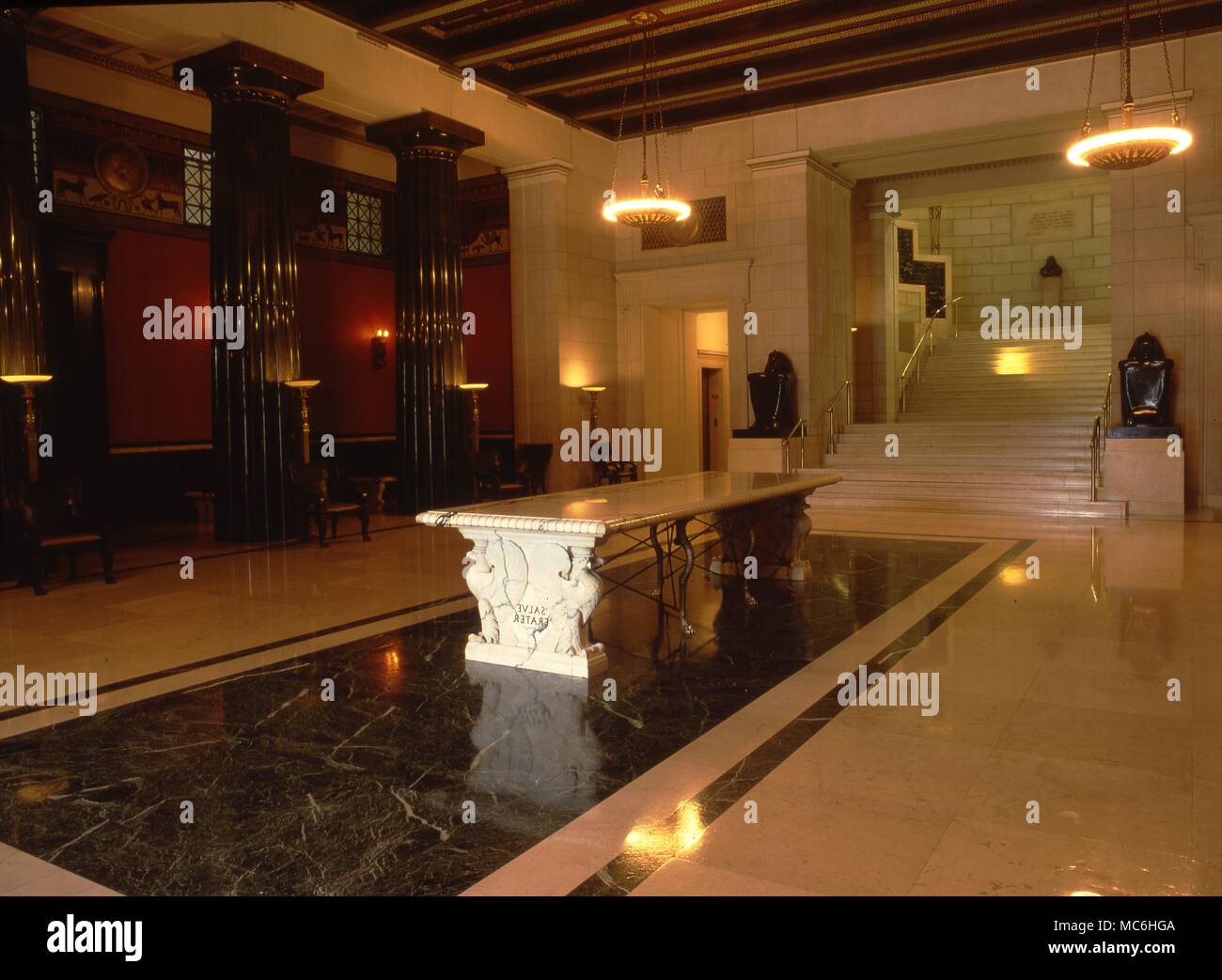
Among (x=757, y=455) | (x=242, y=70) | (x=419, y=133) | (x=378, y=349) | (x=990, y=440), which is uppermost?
(x=419, y=133)

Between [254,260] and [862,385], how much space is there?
391 inches

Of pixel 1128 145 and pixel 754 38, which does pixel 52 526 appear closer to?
pixel 754 38

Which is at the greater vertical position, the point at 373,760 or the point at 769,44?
the point at 769,44

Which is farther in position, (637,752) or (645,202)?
(645,202)

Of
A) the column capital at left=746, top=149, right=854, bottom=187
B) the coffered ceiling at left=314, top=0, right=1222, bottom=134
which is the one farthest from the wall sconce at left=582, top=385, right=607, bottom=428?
the coffered ceiling at left=314, top=0, right=1222, bottom=134

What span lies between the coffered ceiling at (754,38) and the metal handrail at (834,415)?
3.93 meters

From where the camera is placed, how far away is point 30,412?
717cm

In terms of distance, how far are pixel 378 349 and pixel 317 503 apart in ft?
16.0

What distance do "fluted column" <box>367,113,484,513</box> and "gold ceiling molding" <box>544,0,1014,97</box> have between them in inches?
69.4

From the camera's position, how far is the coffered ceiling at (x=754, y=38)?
9.66 metres

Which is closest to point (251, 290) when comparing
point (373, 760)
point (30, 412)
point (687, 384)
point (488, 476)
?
point (30, 412)

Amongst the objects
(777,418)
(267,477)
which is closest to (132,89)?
(267,477)

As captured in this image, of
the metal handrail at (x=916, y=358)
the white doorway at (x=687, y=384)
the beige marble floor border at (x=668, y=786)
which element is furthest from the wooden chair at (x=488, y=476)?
the metal handrail at (x=916, y=358)

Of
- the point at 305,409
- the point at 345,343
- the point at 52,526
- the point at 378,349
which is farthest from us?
the point at 378,349
